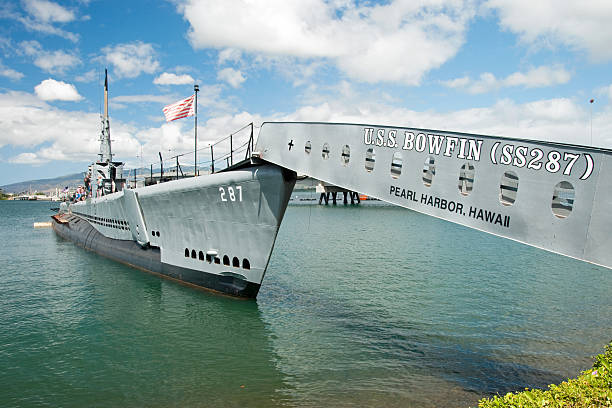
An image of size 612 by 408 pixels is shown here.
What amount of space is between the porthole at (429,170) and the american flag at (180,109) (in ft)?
42.4

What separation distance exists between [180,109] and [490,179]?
1506 centimetres

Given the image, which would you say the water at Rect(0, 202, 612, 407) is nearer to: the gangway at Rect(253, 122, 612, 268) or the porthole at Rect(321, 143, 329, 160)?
the gangway at Rect(253, 122, 612, 268)

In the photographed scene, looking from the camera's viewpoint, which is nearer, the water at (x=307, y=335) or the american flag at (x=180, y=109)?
the water at (x=307, y=335)

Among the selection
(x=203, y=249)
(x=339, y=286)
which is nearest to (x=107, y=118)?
(x=203, y=249)

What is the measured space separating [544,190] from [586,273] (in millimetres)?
17087

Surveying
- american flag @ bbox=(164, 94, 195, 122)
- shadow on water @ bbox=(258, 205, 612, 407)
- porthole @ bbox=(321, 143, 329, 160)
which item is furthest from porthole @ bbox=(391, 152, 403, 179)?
american flag @ bbox=(164, 94, 195, 122)

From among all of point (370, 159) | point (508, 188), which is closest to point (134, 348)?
point (370, 159)

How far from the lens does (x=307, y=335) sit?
12.0m

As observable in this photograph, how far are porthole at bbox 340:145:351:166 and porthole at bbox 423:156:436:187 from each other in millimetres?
2073

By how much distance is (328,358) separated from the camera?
10.4m

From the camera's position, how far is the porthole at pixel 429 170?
8188 millimetres

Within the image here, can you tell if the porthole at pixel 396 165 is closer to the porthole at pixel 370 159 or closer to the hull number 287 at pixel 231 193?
the porthole at pixel 370 159

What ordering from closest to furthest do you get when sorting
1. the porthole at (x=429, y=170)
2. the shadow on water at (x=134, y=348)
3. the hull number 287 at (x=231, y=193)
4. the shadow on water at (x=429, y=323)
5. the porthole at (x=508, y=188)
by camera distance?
the porthole at (x=508, y=188)
the porthole at (x=429, y=170)
the shadow on water at (x=134, y=348)
the shadow on water at (x=429, y=323)
the hull number 287 at (x=231, y=193)

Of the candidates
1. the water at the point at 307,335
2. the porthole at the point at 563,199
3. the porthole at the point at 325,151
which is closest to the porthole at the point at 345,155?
the porthole at the point at 325,151
